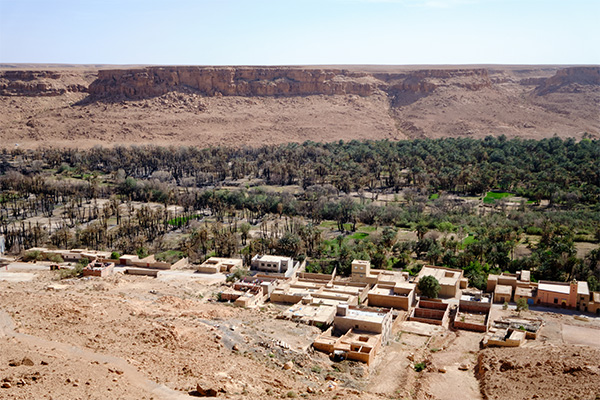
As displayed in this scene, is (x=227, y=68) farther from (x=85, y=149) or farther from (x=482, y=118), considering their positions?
(x=482, y=118)

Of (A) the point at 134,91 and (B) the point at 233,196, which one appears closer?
(B) the point at 233,196

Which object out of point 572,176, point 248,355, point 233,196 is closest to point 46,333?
point 248,355

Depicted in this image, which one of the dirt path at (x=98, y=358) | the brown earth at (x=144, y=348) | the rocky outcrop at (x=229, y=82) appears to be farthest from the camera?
the rocky outcrop at (x=229, y=82)

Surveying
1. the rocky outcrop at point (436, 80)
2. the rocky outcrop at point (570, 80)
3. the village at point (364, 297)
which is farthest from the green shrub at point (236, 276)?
the rocky outcrop at point (570, 80)

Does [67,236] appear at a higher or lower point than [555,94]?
lower

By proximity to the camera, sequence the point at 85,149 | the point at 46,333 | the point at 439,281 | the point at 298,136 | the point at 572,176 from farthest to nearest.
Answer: the point at 298,136 → the point at 85,149 → the point at 572,176 → the point at 439,281 → the point at 46,333

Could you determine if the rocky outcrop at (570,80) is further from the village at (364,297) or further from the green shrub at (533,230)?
the village at (364,297)

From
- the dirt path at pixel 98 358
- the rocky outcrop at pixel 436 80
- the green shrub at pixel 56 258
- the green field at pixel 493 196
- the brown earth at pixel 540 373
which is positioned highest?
the rocky outcrop at pixel 436 80
